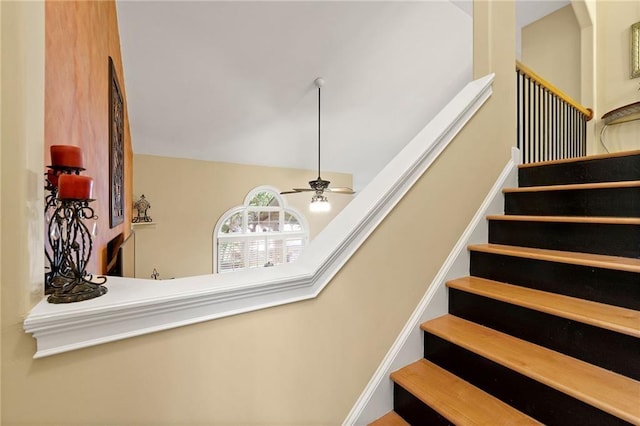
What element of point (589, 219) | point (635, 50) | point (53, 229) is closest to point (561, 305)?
point (589, 219)

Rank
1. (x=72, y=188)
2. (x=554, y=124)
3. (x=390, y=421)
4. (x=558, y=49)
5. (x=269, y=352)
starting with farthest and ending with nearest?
(x=558, y=49), (x=554, y=124), (x=390, y=421), (x=269, y=352), (x=72, y=188)

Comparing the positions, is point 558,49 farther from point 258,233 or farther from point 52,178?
point 258,233

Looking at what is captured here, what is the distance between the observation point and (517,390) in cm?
104

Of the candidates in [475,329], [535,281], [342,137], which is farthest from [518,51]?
[475,329]

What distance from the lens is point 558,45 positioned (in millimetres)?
3980

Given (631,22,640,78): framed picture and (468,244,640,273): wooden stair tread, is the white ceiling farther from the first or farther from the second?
(468,244,640,273): wooden stair tread

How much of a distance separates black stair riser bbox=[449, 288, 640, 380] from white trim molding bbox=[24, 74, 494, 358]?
2.21 feet

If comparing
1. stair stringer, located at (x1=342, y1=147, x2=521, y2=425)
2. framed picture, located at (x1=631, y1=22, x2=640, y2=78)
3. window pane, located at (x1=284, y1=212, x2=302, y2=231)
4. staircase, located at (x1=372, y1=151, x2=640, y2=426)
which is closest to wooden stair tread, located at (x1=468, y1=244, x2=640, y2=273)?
staircase, located at (x1=372, y1=151, x2=640, y2=426)

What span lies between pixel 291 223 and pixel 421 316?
18.2 ft

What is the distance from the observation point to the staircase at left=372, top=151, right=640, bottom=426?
0.96 meters

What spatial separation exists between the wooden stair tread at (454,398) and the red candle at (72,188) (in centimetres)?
129

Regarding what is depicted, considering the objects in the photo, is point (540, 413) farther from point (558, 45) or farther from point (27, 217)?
point (558, 45)

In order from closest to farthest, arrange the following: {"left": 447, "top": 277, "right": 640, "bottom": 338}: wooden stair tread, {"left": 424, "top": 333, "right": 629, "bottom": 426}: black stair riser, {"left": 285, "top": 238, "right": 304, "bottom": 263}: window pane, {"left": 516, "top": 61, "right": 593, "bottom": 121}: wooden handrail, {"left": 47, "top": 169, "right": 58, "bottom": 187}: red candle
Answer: {"left": 47, "top": 169, "right": 58, "bottom": 187}: red candle → {"left": 424, "top": 333, "right": 629, "bottom": 426}: black stair riser → {"left": 447, "top": 277, "right": 640, "bottom": 338}: wooden stair tread → {"left": 516, "top": 61, "right": 593, "bottom": 121}: wooden handrail → {"left": 285, "top": 238, "right": 304, "bottom": 263}: window pane

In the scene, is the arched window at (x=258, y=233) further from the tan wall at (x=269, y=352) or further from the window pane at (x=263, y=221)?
the tan wall at (x=269, y=352)
